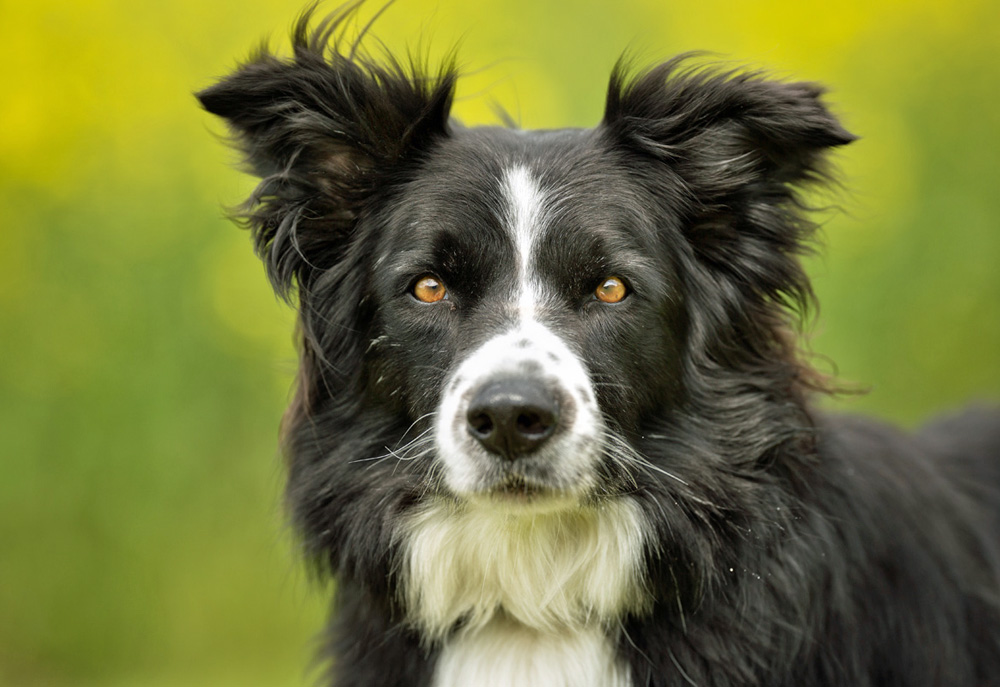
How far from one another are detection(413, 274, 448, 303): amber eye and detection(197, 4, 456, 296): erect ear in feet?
1.60

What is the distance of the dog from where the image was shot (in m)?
3.61

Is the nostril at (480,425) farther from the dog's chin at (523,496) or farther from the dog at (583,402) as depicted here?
the dog's chin at (523,496)

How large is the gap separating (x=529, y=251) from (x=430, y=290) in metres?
0.41

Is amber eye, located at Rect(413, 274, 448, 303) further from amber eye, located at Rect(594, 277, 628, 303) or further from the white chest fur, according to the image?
the white chest fur

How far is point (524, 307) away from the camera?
360 cm

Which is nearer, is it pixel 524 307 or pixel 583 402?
pixel 583 402

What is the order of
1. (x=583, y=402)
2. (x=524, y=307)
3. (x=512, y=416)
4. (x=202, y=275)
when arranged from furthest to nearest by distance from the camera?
1. (x=202, y=275)
2. (x=524, y=307)
3. (x=583, y=402)
4. (x=512, y=416)

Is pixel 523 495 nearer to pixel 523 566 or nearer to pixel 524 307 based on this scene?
pixel 523 566

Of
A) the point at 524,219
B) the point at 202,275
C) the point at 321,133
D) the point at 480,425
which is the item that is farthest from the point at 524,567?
the point at 202,275

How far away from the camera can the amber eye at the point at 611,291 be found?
3709 mm

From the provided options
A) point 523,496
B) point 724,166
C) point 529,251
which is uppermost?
point 724,166

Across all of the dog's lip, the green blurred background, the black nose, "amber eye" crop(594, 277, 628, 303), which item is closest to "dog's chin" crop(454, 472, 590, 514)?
the dog's lip

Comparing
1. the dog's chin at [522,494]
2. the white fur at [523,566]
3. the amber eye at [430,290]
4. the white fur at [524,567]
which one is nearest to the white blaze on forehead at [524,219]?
the white fur at [524,567]

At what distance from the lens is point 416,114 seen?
3.97 meters
